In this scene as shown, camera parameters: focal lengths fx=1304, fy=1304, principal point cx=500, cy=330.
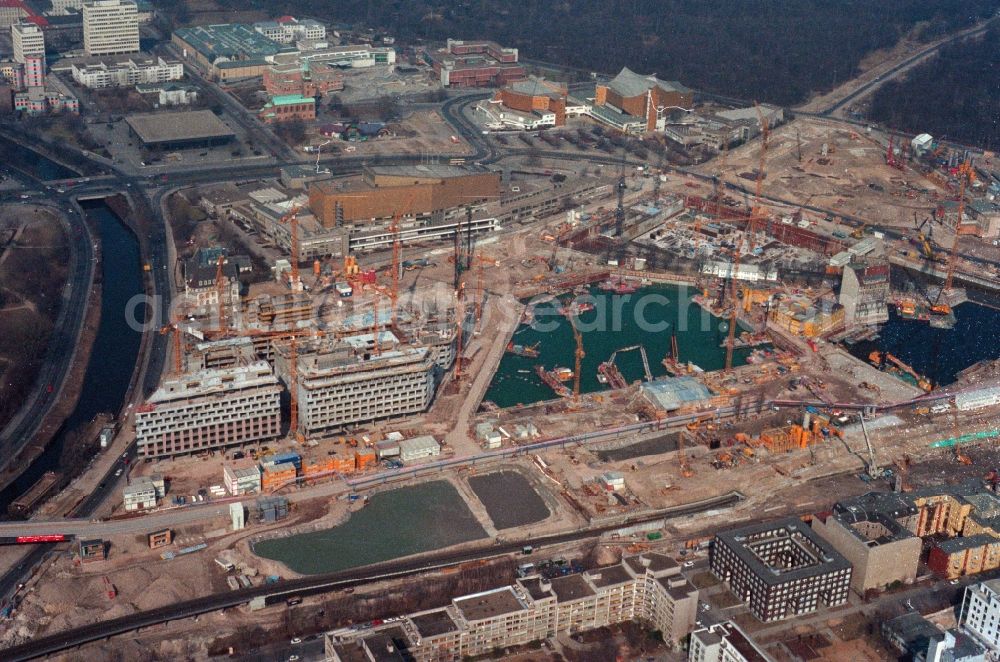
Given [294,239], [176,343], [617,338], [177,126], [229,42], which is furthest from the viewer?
[229,42]

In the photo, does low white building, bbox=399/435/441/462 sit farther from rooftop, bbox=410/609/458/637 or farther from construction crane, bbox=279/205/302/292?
construction crane, bbox=279/205/302/292

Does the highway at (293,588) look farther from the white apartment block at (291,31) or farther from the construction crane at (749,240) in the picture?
the white apartment block at (291,31)

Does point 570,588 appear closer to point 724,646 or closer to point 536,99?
point 724,646

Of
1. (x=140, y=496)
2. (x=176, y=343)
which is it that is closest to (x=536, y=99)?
(x=176, y=343)

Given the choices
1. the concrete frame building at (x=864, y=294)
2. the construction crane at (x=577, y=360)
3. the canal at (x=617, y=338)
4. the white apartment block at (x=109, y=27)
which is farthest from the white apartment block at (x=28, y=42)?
the concrete frame building at (x=864, y=294)

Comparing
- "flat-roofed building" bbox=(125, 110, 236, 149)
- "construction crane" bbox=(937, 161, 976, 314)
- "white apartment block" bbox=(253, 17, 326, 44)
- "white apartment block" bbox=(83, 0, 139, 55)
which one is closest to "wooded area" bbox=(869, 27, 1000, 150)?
"construction crane" bbox=(937, 161, 976, 314)

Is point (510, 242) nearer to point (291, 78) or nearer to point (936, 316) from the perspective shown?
point (936, 316)
